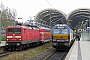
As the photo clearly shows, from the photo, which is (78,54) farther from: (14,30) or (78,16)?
(78,16)

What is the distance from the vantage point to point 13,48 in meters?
28.4

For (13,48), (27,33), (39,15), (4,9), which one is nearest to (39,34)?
(27,33)

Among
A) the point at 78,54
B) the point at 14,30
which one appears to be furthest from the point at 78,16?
the point at 78,54

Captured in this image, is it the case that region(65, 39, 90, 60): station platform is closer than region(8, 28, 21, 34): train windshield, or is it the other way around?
region(65, 39, 90, 60): station platform

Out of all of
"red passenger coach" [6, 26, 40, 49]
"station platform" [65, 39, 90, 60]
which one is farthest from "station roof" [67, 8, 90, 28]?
"station platform" [65, 39, 90, 60]

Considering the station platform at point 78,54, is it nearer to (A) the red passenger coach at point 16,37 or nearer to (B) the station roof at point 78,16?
(A) the red passenger coach at point 16,37

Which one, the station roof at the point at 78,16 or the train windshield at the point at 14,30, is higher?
the station roof at the point at 78,16

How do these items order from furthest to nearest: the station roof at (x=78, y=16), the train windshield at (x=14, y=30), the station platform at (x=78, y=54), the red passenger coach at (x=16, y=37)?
the station roof at (x=78, y=16) → the train windshield at (x=14, y=30) → the red passenger coach at (x=16, y=37) → the station platform at (x=78, y=54)

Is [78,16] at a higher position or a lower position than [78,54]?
higher

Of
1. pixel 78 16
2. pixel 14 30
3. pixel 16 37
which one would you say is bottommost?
pixel 16 37

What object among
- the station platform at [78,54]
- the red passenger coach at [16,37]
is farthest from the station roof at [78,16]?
the station platform at [78,54]

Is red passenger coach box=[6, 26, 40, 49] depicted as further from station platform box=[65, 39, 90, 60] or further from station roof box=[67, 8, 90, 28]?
station roof box=[67, 8, 90, 28]

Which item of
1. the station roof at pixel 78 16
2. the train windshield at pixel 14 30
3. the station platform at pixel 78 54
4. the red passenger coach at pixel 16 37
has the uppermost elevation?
the station roof at pixel 78 16

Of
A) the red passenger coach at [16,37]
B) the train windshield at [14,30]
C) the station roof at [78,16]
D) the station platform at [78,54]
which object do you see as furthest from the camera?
the station roof at [78,16]
